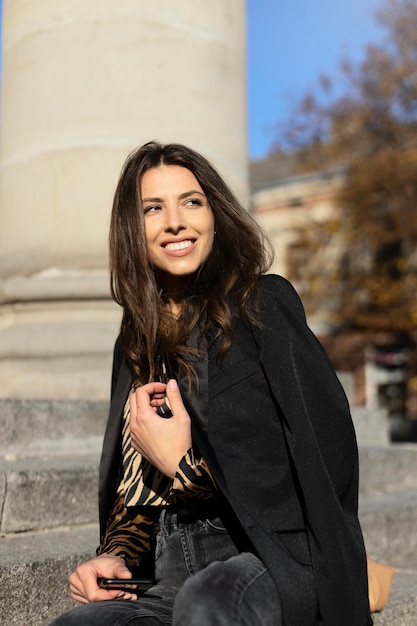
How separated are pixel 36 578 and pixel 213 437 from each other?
87cm

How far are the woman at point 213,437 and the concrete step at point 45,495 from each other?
77cm

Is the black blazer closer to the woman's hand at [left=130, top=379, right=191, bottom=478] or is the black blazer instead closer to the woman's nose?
the woman's hand at [left=130, top=379, right=191, bottom=478]

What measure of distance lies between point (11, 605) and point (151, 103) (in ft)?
10.4

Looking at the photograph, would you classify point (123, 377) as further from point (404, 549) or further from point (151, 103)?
point (151, 103)

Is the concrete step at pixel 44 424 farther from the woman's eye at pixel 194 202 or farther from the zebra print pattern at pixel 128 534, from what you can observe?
the woman's eye at pixel 194 202

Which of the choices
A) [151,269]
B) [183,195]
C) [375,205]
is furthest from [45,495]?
[375,205]

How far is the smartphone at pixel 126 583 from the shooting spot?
74.9 inches

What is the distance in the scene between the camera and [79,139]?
484 cm

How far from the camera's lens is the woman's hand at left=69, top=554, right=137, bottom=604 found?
1.91 metres

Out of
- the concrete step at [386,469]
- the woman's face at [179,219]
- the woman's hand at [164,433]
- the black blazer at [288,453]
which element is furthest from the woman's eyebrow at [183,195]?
the concrete step at [386,469]

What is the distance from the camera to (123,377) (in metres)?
2.36

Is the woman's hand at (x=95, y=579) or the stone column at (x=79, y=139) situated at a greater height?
the stone column at (x=79, y=139)

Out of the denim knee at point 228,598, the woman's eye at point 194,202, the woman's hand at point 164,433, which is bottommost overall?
the denim knee at point 228,598

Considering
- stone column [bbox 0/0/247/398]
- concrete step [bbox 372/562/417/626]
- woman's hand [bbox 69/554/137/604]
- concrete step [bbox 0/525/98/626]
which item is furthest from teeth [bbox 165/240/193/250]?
stone column [bbox 0/0/247/398]
